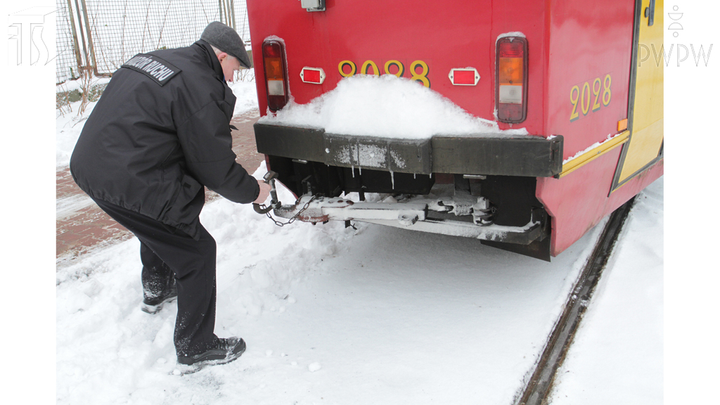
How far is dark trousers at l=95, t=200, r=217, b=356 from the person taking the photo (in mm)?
2432

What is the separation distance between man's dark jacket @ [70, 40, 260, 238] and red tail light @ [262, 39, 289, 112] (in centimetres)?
67

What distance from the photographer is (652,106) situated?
3342mm

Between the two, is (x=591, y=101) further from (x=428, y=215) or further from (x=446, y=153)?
(x=428, y=215)

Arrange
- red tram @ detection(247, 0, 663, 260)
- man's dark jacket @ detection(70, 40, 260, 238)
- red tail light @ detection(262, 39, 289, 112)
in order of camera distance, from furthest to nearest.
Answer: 1. red tail light @ detection(262, 39, 289, 112)
2. red tram @ detection(247, 0, 663, 260)
3. man's dark jacket @ detection(70, 40, 260, 238)

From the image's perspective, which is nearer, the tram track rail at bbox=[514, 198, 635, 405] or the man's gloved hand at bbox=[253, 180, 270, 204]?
the tram track rail at bbox=[514, 198, 635, 405]

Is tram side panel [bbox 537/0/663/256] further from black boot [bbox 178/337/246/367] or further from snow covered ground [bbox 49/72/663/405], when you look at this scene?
black boot [bbox 178/337/246/367]

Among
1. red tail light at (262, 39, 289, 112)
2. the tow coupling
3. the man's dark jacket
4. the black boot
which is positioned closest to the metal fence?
red tail light at (262, 39, 289, 112)

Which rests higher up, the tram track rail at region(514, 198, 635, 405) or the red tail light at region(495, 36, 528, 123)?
the red tail light at region(495, 36, 528, 123)

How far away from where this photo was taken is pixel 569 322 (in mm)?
2811

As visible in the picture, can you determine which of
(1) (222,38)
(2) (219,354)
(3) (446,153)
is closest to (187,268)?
(2) (219,354)

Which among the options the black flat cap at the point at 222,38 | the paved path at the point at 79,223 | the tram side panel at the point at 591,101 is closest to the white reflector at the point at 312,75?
the black flat cap at the point at 222,38

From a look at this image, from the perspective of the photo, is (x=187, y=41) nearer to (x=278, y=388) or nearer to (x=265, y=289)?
(x=265, y=289)

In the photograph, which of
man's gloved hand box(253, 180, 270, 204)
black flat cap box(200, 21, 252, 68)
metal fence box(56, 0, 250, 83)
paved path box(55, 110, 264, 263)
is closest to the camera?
black flat cap box(200, 21, 252, 68)

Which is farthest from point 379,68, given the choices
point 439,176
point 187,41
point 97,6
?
point 187,41
